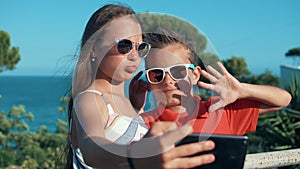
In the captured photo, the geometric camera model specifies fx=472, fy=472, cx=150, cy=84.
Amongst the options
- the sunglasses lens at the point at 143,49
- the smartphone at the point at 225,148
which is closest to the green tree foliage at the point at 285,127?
the sunglasses lens at the point at 143,49

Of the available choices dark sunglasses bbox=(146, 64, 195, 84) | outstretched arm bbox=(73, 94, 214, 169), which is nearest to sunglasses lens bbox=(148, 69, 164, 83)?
dark sunglasses bbox=(146, 64, 195, 84)

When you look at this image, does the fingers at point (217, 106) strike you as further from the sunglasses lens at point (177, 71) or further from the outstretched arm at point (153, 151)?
the outstretched arm at point (153, 151)

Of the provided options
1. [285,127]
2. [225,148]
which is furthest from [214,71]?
[285,127]

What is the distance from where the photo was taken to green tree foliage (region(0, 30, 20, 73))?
Answer: 37.9 ft

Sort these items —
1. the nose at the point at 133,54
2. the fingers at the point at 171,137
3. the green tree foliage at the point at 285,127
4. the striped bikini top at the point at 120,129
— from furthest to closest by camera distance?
the green tree foliage at the point at 285,127 → the nose at the point at 133,54 → the striped bikini top at the point at 120,129 → the fingers at the point at 171,137

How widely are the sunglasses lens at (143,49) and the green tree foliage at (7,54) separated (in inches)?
427

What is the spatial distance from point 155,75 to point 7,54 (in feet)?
35.7

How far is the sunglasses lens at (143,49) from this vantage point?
46.8 inches

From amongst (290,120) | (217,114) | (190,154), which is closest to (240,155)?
(190,154)

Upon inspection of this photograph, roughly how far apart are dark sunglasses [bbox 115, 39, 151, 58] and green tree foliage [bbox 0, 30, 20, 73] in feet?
35.6

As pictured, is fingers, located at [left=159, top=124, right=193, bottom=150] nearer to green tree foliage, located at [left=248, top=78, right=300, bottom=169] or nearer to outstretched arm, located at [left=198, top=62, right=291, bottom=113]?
outstretched arm, located at [left=198, top=62, right=291, bottom=113]

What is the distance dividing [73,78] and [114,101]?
143 mm

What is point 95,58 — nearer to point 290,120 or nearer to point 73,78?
point 73,78

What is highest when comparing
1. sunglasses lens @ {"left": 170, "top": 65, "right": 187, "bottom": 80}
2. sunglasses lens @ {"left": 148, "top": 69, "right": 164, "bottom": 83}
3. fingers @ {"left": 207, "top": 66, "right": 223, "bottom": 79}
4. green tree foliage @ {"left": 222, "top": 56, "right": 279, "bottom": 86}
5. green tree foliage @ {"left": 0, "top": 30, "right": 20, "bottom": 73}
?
fingers @ {"left": 207, "top": 66, "right": 223, "bottom": 79}
